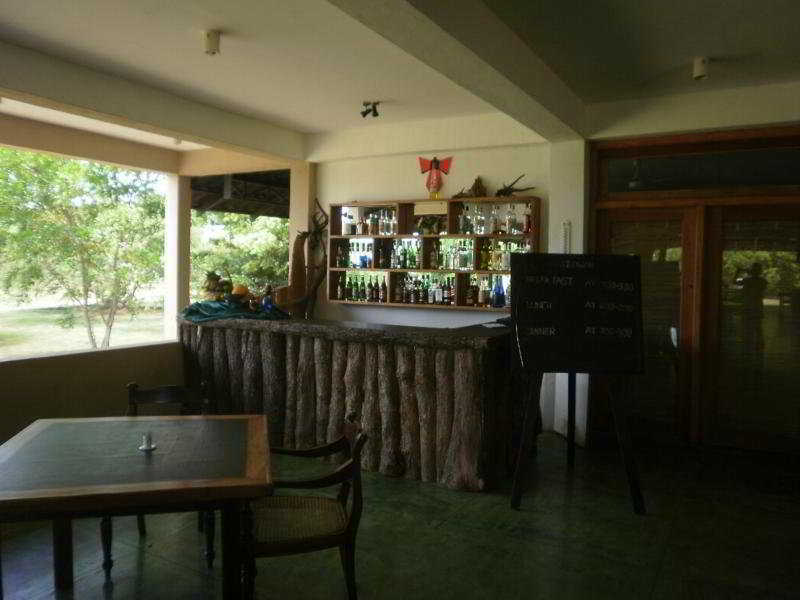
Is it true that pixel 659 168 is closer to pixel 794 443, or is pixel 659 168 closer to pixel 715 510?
pixel 794 443

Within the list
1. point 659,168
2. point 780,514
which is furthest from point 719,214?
point 780,514

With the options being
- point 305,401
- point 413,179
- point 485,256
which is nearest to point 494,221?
point 485,256

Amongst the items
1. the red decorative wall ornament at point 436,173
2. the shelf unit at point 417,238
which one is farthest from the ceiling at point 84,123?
the red decorative wall ornament at point 436,173

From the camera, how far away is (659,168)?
5.54 meters

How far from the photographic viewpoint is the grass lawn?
11.5 m

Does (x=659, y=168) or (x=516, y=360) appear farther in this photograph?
(x=659, y=168)

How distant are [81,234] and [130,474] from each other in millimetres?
10163

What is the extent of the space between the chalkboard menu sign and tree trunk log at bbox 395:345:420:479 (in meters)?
0.85

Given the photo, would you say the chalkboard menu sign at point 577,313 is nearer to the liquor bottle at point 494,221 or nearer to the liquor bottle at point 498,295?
the liquor bottle at point 498,295

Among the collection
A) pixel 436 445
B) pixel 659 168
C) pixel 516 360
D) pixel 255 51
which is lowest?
pixel 436 445

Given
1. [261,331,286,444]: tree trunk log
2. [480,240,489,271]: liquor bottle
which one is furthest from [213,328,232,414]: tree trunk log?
[480,240,489,271]: liquor bottle

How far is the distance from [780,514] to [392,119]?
186 inches

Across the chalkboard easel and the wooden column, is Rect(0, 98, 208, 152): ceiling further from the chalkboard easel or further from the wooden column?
the chalkboard easel

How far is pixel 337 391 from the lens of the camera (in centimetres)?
490
